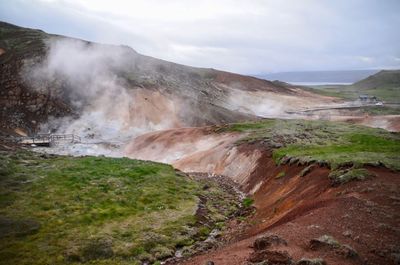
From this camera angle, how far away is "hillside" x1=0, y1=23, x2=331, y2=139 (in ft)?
202

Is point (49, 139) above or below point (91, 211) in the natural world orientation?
above

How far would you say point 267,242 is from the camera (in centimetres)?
1450

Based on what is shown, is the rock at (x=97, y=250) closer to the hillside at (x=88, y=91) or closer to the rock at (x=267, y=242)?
the rock at (x=267, y=242)

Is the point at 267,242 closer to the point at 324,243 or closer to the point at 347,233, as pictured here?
the point at 324,243

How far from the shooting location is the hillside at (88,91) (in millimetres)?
61688

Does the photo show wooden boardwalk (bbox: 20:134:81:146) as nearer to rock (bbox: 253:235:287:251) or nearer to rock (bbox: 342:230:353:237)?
rock (bbox: 253:235:287:251)

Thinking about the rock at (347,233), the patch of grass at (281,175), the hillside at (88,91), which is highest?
the hillside at (88,91)

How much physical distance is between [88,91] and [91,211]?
1843 inches

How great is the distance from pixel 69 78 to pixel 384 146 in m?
52.9

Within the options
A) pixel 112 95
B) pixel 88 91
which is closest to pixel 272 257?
pixel 112 95

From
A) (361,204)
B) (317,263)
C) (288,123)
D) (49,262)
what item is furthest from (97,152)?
(317,263)

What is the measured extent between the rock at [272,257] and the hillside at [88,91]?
48.3 meters

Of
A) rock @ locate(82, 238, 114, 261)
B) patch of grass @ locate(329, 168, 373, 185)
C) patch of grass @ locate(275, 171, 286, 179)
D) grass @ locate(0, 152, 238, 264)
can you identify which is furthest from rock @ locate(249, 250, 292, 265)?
patch of grass @ locate(275, 171, 286, 179)

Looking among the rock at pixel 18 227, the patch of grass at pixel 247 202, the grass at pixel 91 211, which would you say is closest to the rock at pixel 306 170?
the patch of grass at pixel 247 202
